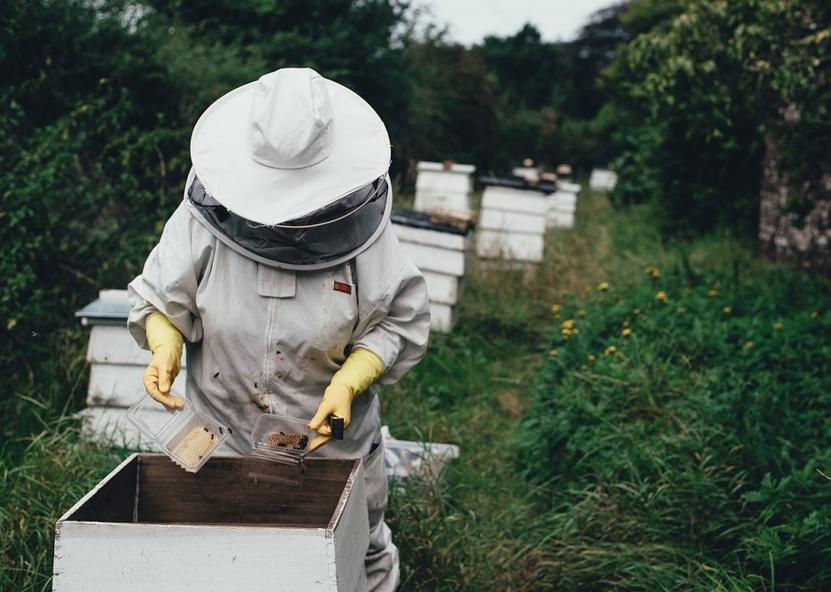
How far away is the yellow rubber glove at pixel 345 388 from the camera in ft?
7.23

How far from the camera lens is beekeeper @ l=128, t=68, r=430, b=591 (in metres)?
2.15

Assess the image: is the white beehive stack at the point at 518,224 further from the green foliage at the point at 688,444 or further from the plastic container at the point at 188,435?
the plastic container at the point at 188,435

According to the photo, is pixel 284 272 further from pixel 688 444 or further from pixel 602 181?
pixel 602 181

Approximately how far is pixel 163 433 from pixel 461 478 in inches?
74.6

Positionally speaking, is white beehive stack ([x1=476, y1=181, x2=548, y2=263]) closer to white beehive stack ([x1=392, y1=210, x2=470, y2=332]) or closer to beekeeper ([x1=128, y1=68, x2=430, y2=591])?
white beehive stack ([x1=392, y1=210, x2=470, y2=332])

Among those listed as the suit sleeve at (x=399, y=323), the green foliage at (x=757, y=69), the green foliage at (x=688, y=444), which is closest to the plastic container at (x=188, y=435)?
the suit sleeve at (x=399, y=323)

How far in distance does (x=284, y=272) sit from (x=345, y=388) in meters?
0.36

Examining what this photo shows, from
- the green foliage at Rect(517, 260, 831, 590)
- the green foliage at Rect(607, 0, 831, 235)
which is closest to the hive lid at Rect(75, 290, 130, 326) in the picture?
the green foliage at Rect(517, 260, 831, 590)

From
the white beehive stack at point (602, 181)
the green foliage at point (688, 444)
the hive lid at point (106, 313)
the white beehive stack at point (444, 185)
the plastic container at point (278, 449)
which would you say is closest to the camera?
the plastic container at point (278, 449)

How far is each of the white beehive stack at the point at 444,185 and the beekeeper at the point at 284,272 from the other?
621 centimetres

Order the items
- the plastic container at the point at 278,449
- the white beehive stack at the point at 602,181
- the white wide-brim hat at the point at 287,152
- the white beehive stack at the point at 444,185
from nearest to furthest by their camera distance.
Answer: the white wide-brim hat at the point at 287,152 < the plastic container at the point at 278,449 < the white beehive stack at the point at 444,185 < the white beehive stack at the point at 602,181

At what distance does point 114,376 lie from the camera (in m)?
3.73

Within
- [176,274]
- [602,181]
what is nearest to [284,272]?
[176,274]

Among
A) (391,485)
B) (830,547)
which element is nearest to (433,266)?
(391,485)
